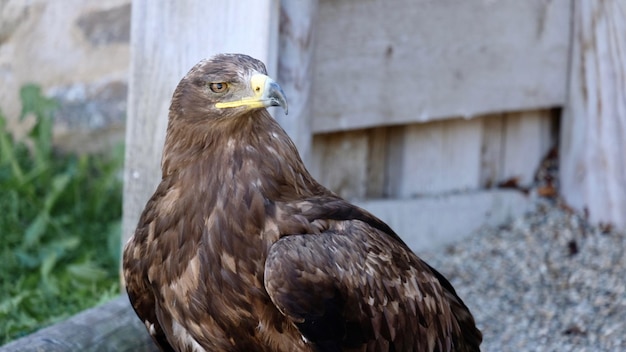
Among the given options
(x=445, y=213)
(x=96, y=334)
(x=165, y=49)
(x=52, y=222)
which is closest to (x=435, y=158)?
(x=445, y=213)

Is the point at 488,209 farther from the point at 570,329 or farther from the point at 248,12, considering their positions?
the point at 248,12

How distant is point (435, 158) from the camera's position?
5.87 metres

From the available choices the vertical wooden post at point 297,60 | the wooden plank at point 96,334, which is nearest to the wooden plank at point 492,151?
the vertical wooden post at point 297,60

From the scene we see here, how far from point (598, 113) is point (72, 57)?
2885 mm

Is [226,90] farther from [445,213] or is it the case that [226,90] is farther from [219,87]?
[445,213]

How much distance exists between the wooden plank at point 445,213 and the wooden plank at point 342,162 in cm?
13

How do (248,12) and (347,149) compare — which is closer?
(248,12)

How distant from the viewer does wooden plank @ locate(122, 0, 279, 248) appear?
173 inches

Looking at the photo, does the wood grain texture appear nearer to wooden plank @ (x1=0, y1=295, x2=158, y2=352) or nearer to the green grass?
the green grass

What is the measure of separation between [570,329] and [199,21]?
2.11 meters

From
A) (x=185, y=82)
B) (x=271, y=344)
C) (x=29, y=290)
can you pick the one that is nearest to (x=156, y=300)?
(x=271, y=344)

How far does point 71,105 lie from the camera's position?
6.35 meters

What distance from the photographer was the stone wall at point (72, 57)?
20.5ft

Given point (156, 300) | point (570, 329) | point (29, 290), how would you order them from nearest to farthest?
point (156, 300)
point (570, 329)
point (29, 290)
